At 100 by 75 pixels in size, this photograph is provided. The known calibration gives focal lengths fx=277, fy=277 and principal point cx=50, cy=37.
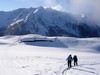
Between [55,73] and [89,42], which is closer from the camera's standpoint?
[55,73]

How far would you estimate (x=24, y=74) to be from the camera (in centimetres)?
3058

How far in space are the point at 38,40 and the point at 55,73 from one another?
7224cm

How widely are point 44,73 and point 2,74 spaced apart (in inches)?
184

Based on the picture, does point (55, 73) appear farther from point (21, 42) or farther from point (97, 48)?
point (21, 42)

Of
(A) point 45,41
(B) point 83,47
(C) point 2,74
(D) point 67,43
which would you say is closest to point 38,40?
(A) point 45,41

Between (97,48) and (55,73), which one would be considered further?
(97,48)

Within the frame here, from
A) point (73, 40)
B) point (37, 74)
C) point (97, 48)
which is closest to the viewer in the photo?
point (37, 74)

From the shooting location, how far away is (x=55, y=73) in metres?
30.5

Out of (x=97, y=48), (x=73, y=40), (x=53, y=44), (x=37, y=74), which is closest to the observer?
(x=37, y=74)

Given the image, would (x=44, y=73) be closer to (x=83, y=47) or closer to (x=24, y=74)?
(x=24, y=74)

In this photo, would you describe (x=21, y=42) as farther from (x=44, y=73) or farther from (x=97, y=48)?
(x=44, y=73)

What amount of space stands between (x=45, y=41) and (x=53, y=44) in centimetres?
445

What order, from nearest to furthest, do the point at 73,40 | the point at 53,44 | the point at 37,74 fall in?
the point at 37,74, the point at 53,44, the point at 73,40

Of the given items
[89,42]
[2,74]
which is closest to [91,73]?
[2,74]
